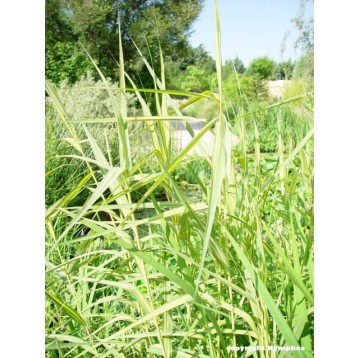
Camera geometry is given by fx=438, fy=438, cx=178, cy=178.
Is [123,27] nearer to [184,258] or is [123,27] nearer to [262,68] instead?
[262,68]

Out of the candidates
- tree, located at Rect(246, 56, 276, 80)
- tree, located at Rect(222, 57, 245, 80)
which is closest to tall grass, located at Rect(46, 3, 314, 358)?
tree, located at Rect(222, 57, 245, 80)

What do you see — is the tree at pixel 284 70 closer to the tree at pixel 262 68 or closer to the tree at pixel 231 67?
the tree at pixel 262 68

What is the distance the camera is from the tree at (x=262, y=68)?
51.7 inches

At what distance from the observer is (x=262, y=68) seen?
4.43ft

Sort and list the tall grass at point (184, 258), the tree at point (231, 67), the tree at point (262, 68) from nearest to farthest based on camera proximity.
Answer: the tall grass at point (184, 258), the tree at point (231, 67), the tree at point (262, 68)

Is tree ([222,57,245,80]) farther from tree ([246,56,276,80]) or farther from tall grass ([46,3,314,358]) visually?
tall grass ([46,3,314,358])

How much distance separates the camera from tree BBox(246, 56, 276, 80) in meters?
1.31

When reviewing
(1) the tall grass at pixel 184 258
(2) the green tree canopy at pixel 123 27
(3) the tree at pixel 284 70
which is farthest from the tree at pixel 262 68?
(1) the tall grass at pixel 184 258

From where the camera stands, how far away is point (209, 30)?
118 centimetres

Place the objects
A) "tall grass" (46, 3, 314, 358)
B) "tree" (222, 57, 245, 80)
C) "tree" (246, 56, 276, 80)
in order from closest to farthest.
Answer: "tall grass" (46, 3, 314, 358) < "tree" (222, 57, 245, 80) < "tree" (246, 56, 276, 80)

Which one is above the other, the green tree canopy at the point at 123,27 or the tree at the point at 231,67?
the green tree canopy at the point at 123,27

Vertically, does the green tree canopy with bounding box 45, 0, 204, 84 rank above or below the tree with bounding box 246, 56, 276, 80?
above

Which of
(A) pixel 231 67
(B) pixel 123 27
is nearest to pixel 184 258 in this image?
(A) pixel 231 67
